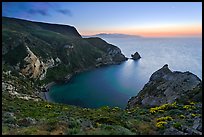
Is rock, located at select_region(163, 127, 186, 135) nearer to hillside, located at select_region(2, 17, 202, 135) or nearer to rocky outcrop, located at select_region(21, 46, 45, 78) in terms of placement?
hillside, located at select_region(2, 17, 202, 135)

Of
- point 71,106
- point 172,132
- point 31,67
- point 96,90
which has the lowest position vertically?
point 96,90

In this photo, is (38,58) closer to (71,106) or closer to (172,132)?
(71,106)

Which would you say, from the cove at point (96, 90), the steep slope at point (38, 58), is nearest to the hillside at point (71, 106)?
the steep slope at point (38, 58)

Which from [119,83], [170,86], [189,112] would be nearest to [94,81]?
[119,83]

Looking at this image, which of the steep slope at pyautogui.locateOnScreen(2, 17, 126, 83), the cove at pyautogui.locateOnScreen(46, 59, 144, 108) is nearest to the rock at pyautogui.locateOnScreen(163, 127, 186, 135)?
the cove at pyautogui.locateOnScreen(46, 59, 144, 108)

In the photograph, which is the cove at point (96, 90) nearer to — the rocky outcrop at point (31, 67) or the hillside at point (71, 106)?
the hillside at point (71, 106)

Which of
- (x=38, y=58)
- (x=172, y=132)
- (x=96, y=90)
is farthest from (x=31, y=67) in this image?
(x=172, y=132)

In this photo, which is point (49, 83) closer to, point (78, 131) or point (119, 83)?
point (119, 83)

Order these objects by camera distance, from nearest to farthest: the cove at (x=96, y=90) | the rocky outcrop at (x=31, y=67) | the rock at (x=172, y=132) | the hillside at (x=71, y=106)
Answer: the rock at (x=172, y=132) < the hillside at (x=71, y=106) < the cove at (x=96, y=90) < the rocky outcrop at (x=31, y=67)
